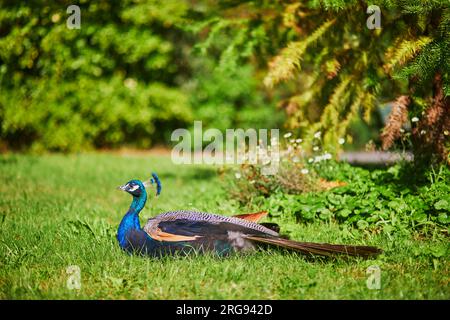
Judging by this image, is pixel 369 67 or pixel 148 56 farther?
pixel 148 56

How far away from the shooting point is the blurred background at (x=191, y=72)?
5.21m

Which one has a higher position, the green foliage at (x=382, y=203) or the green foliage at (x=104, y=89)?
the green foliage at (x=104, y=89)

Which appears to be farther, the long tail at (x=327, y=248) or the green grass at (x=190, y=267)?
the long tail at (x=327, y=248)

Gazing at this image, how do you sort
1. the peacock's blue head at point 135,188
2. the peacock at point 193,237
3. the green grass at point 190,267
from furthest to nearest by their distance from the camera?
the peacock's blue head at point 135,188 < the peacock at point 193,237 < the green grass at point 190,267

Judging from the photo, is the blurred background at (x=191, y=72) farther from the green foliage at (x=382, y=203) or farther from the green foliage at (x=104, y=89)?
the green foliage at (x=382, y=203)

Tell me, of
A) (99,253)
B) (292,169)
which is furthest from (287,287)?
(292,169)

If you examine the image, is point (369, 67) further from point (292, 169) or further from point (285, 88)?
point (285, 88)

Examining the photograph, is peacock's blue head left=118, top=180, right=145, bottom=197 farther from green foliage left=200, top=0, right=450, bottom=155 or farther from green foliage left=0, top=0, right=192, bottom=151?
green foliage left=0, top=0, right=192, bottom=151

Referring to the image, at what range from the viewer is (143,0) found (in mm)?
8836

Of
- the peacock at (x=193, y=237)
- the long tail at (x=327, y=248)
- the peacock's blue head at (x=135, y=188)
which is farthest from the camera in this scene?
the peacock's blue head at (x=135, y=188)

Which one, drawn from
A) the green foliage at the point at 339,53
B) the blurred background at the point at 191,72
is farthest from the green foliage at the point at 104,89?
the green foliage at the point at 339,53

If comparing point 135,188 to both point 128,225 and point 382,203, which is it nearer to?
point 128,225

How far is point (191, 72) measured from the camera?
1045 cm

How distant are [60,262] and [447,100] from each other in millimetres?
3342
